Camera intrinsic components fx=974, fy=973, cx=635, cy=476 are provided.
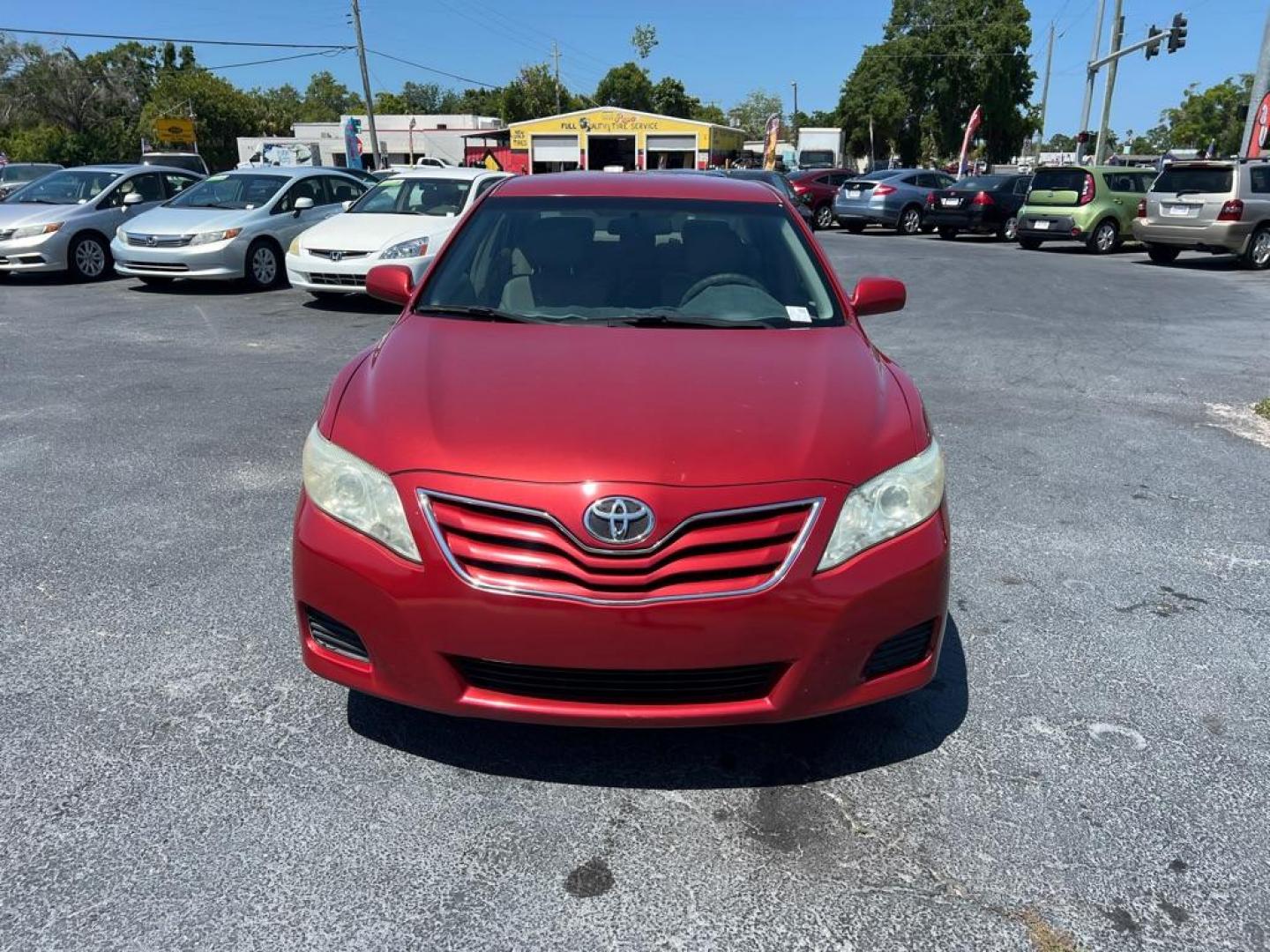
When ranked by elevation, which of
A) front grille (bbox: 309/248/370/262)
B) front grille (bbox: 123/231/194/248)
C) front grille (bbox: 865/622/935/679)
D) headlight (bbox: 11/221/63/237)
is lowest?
front grille (bbox: 865/622/935/679)

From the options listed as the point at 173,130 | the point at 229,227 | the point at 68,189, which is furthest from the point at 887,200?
the point at 173,130

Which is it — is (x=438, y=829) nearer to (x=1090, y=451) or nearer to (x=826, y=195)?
(x=1090, y=451)

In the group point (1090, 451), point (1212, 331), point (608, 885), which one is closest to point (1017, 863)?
point (608, 885)

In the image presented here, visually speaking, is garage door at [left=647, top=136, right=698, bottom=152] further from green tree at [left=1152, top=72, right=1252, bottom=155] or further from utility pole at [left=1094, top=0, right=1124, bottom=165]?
green tree at [left=1152, top=72, right=1252, bottom=155]

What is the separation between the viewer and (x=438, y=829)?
98.7 inches

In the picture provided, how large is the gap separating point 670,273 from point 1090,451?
3382 millimetres

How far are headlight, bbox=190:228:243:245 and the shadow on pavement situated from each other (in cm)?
1035

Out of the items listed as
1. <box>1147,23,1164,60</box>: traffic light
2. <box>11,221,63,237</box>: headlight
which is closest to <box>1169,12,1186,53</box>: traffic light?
<box>1147,23,1164,60</box>: traffic light

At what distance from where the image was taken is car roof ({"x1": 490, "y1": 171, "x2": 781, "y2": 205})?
420cm

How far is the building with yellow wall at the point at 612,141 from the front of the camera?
2371 inches

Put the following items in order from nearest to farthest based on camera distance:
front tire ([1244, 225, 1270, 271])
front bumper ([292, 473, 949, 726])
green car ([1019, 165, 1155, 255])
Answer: front bumper ([292, 473, 949, 726]), front tire ([1244, 225, 1270, 271]), green car ([1019, 165, 1155, 255])

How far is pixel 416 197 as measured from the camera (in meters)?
11.8

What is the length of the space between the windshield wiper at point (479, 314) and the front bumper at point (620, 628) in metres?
1.19

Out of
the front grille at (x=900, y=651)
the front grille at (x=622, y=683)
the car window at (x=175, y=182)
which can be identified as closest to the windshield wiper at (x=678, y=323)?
the front grille at (x=900, y=651)
